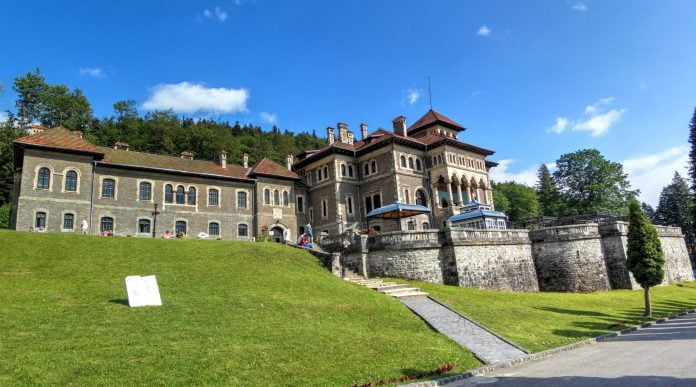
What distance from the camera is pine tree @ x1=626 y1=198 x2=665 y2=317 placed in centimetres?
2169

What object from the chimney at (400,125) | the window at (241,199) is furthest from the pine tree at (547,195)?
the window at (241,199)

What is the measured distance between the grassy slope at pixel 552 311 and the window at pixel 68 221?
25.0 metres

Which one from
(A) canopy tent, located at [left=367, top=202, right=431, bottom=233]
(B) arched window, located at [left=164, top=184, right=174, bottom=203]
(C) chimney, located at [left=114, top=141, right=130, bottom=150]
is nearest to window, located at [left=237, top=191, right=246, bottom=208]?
(B) arched window, located at [left=164, top=184, right=174, bottom=203]

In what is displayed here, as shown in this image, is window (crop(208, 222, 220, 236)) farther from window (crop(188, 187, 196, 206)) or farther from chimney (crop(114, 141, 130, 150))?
chimney (crop(114, 141, 130, 150))

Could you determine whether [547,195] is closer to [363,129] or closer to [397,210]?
[363,129]

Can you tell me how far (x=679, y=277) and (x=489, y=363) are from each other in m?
37.1

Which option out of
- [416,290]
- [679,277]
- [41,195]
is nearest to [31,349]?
[416,290]

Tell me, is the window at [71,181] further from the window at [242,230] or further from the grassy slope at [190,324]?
the window at [242,230]

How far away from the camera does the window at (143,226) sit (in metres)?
34.5

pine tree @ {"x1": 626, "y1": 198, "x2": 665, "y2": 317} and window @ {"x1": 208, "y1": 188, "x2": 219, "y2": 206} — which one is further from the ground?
window @ {"x1": 208, "y1": 188, "x2": 219, "y2": 206}

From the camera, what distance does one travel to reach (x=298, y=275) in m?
19.8

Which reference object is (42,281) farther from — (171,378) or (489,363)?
(489,363)

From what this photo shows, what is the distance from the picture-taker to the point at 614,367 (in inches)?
424

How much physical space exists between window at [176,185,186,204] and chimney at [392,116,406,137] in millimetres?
22662
